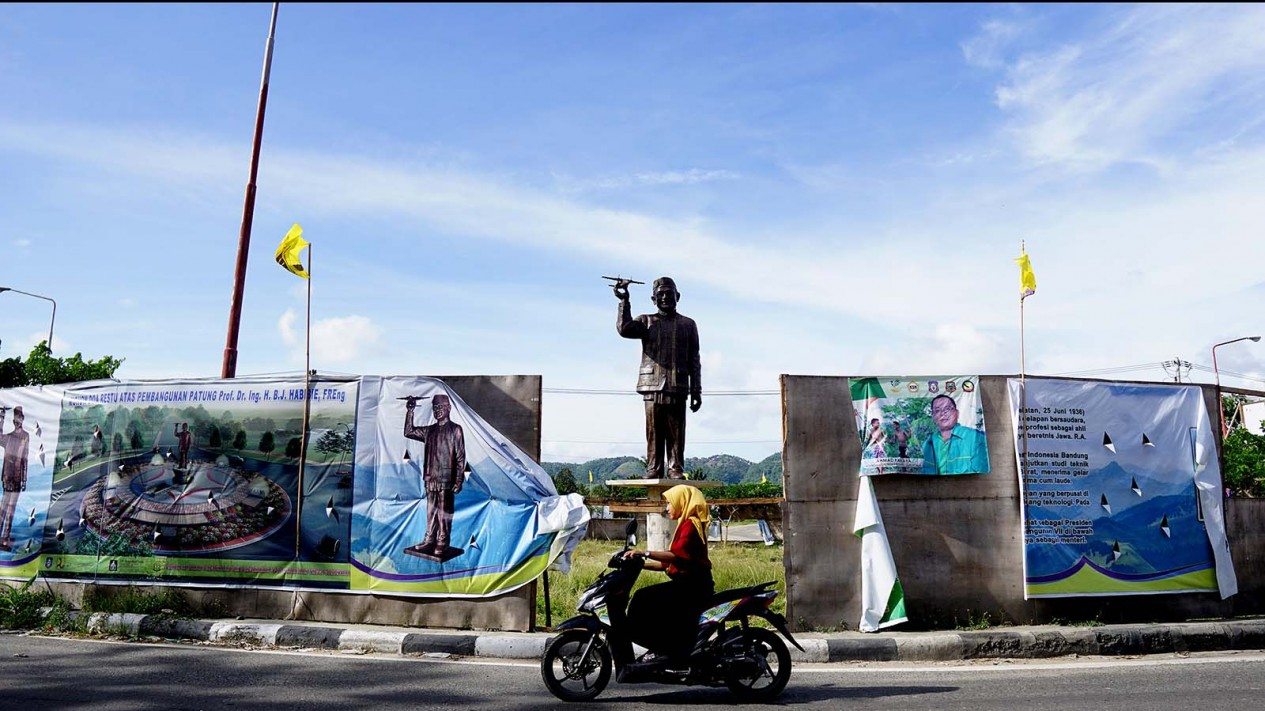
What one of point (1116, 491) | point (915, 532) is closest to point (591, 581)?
point (915, 532)

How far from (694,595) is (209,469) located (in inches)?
242

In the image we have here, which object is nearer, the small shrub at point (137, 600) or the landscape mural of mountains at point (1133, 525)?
the landscape mural of mountains at point (1133, 525)

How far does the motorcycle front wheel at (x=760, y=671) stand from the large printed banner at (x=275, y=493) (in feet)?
8.90

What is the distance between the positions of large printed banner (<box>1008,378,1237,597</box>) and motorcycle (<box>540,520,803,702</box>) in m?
3.90

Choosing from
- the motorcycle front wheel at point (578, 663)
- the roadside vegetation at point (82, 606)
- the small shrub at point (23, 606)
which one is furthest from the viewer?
the small shrub at point (23, 606)

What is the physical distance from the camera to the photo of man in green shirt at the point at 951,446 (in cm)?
916

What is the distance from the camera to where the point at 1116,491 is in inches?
370

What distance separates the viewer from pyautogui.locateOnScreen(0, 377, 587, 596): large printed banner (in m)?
9.08

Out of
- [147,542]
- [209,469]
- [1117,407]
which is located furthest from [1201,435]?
[147,542]

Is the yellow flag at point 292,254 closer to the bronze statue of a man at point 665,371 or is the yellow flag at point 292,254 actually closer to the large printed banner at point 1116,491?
the bronze statue of a man at point 665,371

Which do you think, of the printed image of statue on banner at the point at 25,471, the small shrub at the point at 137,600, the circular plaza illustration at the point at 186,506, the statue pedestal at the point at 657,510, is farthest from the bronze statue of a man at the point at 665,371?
the printed image of statue on banner at the point at 25,471

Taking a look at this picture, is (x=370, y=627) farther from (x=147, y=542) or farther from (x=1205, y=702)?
(x=1205, y=702)

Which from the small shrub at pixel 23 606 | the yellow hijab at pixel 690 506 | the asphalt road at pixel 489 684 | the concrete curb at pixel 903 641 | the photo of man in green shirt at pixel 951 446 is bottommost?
the asphalt road at pixel 489 684

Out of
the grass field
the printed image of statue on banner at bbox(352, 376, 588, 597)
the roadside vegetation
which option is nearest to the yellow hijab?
the printed image of statue on banner at bbox(352, 376, 588, 597)
